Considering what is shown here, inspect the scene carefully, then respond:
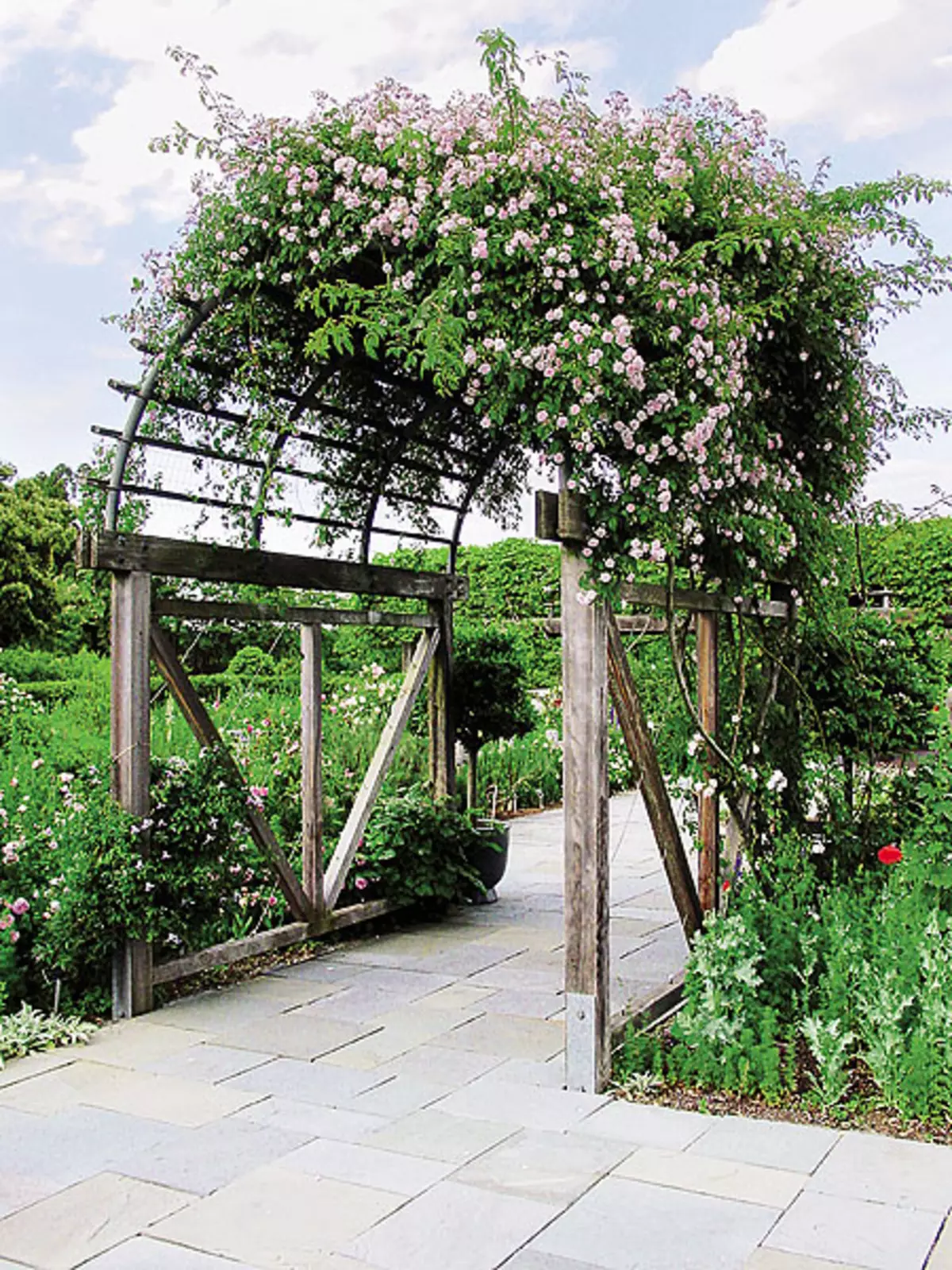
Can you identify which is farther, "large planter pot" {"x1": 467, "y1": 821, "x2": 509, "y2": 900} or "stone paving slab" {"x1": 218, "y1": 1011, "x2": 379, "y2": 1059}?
"large planter pot" {"x1": 467, "y1": 821, "x2": 509, "y2": 900}

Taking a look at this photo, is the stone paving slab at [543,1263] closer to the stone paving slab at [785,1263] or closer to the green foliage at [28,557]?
the stone paving slab at [785,1263]

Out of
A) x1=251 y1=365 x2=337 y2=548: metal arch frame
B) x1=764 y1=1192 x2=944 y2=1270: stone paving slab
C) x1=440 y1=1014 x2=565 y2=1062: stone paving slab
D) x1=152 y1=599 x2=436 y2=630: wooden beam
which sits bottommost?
x1=440 y1=1014 x2=565 y2=1062: stone paving slab

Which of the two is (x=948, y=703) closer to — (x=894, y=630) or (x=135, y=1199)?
(x=894, y=630)

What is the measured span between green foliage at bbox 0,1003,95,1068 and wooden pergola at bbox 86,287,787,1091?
0.79 feet

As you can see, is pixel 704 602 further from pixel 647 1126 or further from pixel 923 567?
pixel 923 567

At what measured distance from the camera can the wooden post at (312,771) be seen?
477 cm

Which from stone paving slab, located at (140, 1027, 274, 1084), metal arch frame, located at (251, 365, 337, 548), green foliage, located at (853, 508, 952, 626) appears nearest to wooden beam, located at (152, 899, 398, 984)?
stone paving slab, located at (140, 1027, 274, 1084)

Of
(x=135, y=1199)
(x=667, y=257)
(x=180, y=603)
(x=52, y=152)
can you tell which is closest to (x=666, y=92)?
(x=667, y=257)

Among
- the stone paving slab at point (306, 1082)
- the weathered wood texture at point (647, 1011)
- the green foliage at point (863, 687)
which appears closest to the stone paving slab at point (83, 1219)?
the stone paving slab at point (306, 1082)

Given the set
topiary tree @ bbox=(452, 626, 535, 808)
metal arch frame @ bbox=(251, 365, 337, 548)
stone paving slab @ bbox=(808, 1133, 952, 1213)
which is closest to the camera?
stone paving slab @ bbox=(808, 1133, 952, 1213)

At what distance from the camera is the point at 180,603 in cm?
411

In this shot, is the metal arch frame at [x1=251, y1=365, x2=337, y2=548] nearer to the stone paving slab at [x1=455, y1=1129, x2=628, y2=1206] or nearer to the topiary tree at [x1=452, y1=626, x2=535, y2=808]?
the topiary tree at [x1=452, y1=626, x2=535, y2=808]

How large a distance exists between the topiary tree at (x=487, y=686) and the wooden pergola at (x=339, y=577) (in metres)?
0.22

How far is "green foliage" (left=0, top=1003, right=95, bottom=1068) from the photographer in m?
3.54
